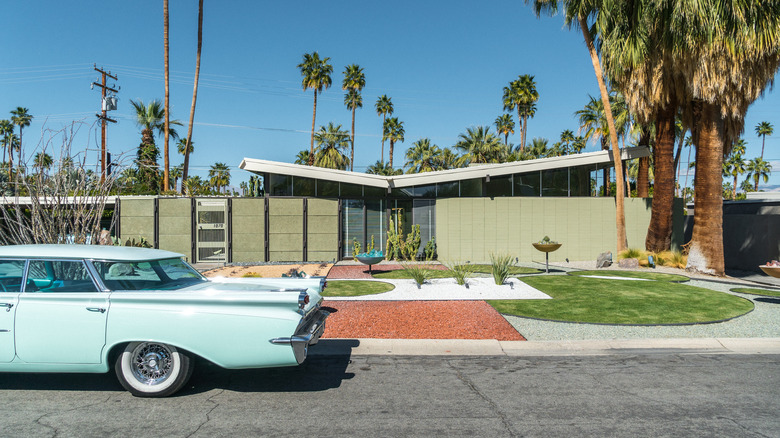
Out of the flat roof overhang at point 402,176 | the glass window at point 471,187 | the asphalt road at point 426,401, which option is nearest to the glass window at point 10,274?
the asphalt road at point 426,401

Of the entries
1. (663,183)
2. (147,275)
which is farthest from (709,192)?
(147,275)

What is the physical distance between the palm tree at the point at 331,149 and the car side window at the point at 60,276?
31.4 metres

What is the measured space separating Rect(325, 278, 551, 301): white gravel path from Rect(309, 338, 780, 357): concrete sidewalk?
321cm

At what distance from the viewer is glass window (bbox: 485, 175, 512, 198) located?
17688mm

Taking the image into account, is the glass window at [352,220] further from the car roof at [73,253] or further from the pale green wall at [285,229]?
the car roof at [73,253]

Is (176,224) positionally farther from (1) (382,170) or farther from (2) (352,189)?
(1) (382,170)

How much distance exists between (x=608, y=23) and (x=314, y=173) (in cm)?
1153

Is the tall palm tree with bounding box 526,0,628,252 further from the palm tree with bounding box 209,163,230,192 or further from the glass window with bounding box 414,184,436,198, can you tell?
the palm tree with bounding box 209,163,230,192

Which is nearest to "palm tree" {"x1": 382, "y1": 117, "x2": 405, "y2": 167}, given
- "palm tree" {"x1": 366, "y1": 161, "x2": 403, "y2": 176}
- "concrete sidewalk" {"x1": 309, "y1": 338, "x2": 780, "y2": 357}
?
"palm tree" {"x1": 366, "y1": 161, "x2": 403, "y2": 176}

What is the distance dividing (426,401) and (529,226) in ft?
47.1

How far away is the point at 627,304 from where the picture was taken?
9.20 meters

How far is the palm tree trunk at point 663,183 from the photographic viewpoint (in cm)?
1627

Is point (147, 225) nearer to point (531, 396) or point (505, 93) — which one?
point (531, 396)

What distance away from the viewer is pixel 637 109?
52.3 ft
